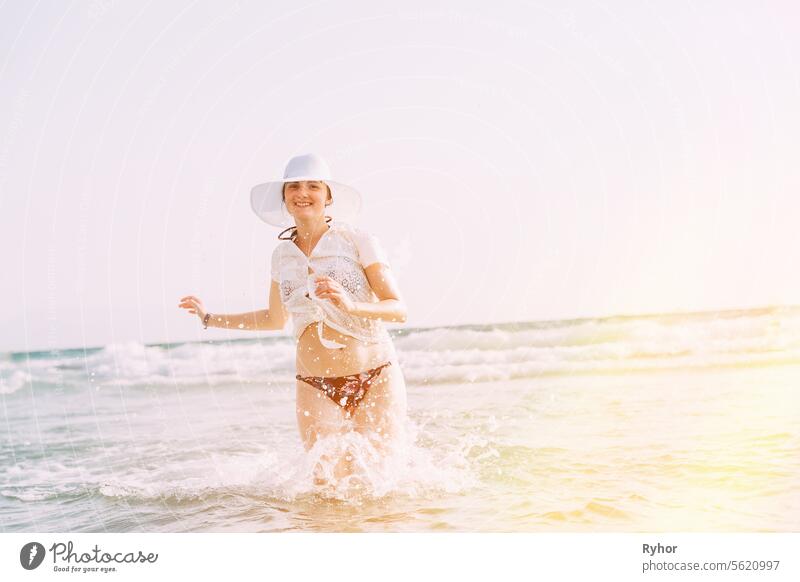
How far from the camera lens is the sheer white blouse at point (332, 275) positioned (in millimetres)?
3395

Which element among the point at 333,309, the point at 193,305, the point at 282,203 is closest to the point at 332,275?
the point at 333,309

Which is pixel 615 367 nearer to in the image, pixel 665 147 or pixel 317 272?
pixel 665 147

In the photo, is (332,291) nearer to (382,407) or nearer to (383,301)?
(383,301)

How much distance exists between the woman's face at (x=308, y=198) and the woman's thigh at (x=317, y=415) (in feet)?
2.44

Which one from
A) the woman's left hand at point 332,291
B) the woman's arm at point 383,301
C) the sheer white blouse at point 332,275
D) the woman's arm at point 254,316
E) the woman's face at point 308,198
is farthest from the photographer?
the woman's arm at point 254,316

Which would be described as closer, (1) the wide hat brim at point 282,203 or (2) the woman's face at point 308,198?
(2) the woman's face at point 308,198

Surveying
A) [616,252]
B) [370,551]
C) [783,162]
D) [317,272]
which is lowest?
[370,551]

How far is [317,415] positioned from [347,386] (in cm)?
20

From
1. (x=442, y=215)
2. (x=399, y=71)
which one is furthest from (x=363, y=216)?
(x=399, y=71)

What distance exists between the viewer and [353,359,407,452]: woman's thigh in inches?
136

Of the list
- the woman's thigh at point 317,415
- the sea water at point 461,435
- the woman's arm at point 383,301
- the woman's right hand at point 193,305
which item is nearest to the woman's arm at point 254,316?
the woman's right hand at point 193,305

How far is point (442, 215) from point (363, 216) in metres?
0.55

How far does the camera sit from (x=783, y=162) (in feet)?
15.9

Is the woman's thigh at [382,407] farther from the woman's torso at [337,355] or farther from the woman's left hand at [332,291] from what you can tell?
the woman's left hand at [332,291]
